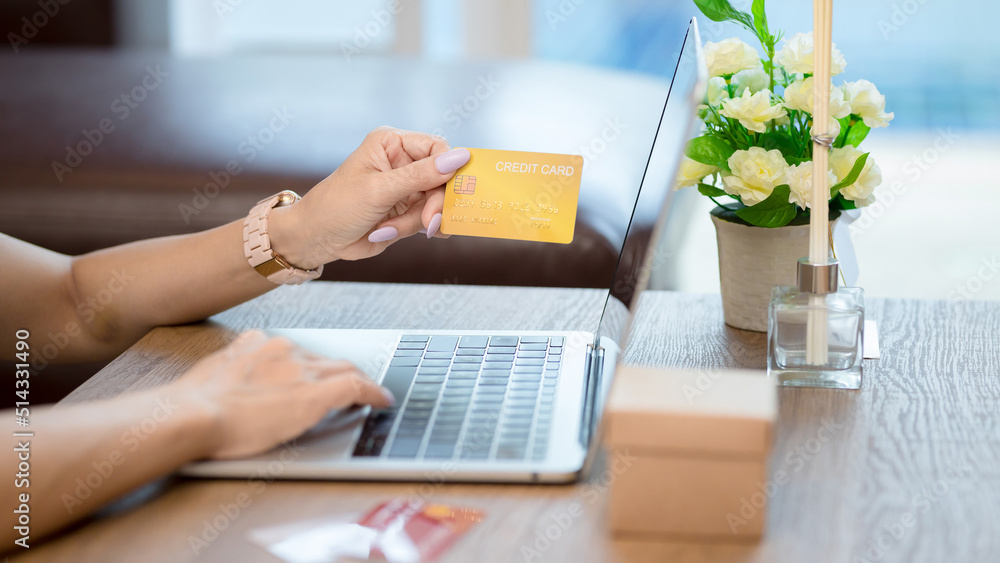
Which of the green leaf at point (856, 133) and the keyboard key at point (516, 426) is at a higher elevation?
the green leaf at point (856, 133)

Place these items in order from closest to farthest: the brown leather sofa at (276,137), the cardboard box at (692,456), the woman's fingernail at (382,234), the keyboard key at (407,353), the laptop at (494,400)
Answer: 1. the cardboard box at (692,456)
2. the laptop at (494,400)
3. the keyboard key at (407,353)
4. the woman's fingernail at (382,234)
5. the brown leather sofa at (276,137)

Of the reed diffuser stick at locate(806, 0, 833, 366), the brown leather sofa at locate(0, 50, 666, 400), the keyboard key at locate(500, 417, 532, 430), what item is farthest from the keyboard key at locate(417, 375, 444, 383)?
the brown leather sofa at locate(0, 50, 666, 400)

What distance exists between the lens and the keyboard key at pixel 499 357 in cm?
90

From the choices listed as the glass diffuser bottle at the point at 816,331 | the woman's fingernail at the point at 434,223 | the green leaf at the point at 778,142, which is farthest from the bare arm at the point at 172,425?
the green leaf at the point at 778,142

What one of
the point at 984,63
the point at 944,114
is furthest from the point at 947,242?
the point at 984,63

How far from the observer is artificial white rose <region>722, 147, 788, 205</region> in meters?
0.90

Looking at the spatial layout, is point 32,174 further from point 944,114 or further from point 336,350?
point 944,114

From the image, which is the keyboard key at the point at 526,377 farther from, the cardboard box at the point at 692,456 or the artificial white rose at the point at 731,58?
the artificial white rose at the point at 731,58

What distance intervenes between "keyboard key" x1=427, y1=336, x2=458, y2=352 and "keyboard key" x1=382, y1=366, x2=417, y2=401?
2.3 inches

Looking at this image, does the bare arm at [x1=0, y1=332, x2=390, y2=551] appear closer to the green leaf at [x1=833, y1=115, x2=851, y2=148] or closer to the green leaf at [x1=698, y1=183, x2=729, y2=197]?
the green leaf at [x1=698, y1=183, x2=729, y2=197]

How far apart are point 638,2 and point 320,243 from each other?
13.7 ft

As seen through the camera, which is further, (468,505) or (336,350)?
(336,350)

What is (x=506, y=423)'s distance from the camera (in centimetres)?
76

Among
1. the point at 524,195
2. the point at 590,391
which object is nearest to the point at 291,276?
the point at 524,195
